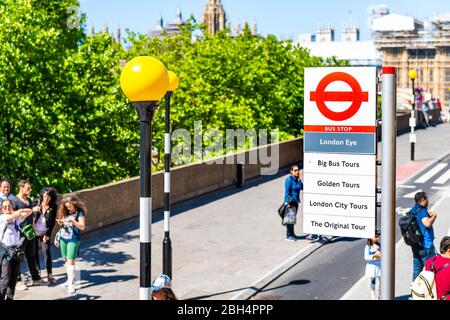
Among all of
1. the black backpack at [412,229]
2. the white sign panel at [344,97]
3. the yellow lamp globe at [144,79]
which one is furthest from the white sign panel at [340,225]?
the black backpack at [412,229]

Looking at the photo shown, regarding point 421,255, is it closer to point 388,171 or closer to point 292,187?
point 292,187

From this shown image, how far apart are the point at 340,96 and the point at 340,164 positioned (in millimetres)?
532

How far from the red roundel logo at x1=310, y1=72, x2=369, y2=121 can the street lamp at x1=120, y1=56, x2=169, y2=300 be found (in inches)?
66.3

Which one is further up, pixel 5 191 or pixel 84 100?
pixel 84 100

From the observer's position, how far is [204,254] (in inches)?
625

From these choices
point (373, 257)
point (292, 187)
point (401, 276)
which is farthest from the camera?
point (292, 187)

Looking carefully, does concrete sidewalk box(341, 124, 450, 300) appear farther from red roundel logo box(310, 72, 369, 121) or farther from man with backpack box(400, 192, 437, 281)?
red roundel logo box(310, 72, 369, 121)

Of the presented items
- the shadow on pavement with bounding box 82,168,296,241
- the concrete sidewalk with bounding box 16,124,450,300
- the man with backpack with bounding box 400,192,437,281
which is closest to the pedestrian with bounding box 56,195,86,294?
the concrete sidewalk with bounding box 16,124,450,300

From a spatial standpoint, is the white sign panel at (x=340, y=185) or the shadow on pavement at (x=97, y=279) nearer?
the white sign panel at (x=340, y=185)

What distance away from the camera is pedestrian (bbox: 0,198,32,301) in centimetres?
1137

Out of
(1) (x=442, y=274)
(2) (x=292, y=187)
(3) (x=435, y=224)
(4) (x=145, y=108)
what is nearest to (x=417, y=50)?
(3) (x=435, y=224)

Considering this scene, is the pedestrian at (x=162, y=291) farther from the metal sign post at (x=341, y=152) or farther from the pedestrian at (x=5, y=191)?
the pedestrian at (x=5, y=191)

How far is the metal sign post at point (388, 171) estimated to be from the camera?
5512 millimetres

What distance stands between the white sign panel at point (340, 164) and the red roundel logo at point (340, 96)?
0.31 meters
